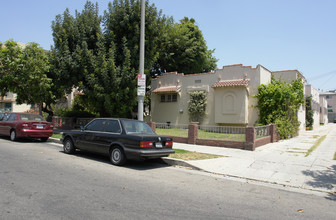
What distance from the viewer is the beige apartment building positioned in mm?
18109

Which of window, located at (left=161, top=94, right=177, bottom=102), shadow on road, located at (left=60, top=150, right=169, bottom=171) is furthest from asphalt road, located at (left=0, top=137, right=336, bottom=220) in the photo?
window, located at (left=161, top=94, right=177, bottom=102)

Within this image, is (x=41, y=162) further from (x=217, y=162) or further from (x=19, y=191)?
(x=217, y=162)

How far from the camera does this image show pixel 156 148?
25.9 feet

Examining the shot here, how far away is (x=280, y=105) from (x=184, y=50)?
12.0m

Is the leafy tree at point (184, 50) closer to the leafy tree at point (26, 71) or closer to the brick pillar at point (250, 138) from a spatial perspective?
the leafy tree at point (26, 71)

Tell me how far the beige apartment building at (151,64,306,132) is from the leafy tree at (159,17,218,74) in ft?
12.7

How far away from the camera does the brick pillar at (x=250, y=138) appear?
37.8ft

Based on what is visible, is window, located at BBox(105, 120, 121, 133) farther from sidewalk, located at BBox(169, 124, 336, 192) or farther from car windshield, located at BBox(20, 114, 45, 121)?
car windshield, located at BBox(20, 114, 45, 121)

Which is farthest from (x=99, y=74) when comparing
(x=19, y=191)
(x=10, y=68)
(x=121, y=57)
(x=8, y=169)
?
(x=19, y=191)

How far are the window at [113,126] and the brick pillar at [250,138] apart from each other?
21.3 feet

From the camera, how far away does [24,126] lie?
12.0m

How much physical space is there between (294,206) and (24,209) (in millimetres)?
4959

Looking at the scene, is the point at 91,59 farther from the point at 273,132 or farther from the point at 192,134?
the point at 273,132

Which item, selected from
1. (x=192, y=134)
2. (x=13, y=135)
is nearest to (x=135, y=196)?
(x=192, y=134)
